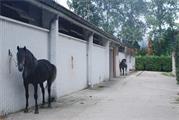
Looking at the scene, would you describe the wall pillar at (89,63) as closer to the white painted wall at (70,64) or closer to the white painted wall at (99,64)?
the white painted wall at (70,64)

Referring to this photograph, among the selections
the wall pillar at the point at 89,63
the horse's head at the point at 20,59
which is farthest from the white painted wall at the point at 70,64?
the horse's head at the point at 20,59

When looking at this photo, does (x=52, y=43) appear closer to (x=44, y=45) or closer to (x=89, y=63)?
(x=44, y=45)

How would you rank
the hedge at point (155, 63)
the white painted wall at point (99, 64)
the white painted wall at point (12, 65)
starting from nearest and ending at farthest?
the white painted wall at point (12, 65)
the white painted wall at point (99, 64)
the hedge at point (155, 63)

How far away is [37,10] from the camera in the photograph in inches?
604

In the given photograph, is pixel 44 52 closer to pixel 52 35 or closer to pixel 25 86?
pixel 52 35

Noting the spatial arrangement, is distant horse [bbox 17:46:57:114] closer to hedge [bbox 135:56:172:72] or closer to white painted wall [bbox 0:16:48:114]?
white painted wall [bbox 0:16:48:114]

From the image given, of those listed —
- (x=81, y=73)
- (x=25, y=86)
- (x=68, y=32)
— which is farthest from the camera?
(x=81, y=73)

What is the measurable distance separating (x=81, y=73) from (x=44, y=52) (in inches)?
274

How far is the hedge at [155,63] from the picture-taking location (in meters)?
61.8

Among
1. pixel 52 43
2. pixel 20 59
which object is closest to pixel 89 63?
pixel 52 43

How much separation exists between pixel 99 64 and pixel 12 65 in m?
16.5

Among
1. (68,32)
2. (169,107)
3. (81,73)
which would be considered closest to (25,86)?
(169,107)

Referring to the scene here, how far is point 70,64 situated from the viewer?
63.7 ft

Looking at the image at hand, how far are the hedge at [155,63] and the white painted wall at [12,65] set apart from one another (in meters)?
49.4
